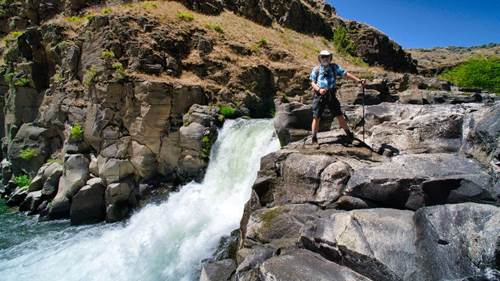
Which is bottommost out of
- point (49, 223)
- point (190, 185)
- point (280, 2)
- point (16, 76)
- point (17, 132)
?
point (49, 223)

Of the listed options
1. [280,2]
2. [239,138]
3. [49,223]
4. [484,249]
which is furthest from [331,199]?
[280,2]

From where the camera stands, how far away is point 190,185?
622 inches

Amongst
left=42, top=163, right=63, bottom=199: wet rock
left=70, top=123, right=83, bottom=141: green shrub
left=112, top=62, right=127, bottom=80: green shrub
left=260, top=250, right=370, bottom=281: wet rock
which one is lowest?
left=42, top=163, right=63, bottom=199: wet rock

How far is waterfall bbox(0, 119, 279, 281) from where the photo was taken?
10.4 metres

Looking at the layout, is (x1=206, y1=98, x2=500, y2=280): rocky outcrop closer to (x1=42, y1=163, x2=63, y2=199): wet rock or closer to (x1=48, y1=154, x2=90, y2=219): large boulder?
(x1=48, y1=154, x2=90, y2=219): large boulder

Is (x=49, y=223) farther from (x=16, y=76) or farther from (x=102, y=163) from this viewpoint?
(x=16, y=76)

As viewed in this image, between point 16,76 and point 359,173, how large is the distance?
23.0 meters

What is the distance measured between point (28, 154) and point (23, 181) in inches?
64.5

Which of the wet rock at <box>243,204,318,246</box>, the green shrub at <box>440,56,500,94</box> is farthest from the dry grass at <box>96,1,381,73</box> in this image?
the wet rock at <box>243,204,318,246</box>

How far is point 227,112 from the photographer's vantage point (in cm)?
1786

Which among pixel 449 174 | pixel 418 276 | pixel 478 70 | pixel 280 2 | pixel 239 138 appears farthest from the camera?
pixel 280 2

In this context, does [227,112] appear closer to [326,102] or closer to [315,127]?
[315,127]

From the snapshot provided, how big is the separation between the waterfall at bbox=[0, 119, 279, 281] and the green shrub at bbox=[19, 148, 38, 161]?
7.21 m

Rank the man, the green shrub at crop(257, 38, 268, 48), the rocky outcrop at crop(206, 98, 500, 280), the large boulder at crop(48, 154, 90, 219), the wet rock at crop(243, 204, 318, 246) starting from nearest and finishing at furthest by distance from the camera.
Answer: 1. the rocky outcrop at crop(206, 98, 500, 280)
2. the wet rock at crop(243, 204, 318, 246)
3. the man
4. the large boulder at crop(48, 154, 90, 219)
5. the green shrub at crop(257, 38, 268, 48)
